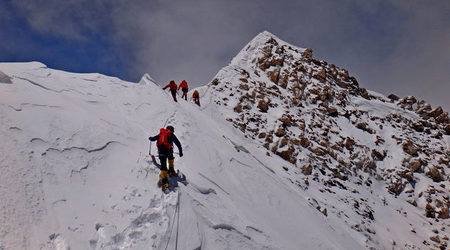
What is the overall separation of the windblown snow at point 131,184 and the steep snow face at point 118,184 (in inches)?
1.4

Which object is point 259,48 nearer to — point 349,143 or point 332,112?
point 332,112

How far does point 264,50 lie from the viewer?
143 feet

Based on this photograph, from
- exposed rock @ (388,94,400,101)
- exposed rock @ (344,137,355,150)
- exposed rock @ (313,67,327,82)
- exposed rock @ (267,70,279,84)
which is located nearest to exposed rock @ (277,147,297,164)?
exposed rock @ (344,137,355,150)

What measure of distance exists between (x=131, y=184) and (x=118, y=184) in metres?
0.37

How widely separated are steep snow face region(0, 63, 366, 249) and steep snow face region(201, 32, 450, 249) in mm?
6551

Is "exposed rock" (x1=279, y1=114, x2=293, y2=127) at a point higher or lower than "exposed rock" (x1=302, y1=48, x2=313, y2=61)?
lower

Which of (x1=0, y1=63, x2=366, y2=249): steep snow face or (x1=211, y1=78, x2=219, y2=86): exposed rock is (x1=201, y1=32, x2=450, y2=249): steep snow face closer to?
(x1=211, y1=78, x2=219, y2=86): exposed rock

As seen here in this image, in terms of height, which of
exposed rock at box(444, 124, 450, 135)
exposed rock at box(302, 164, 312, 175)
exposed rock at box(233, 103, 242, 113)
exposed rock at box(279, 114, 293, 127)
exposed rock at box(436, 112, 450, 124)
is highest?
exposed rock at box(436, 112, 450, 124)

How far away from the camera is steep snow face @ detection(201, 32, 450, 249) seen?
95.8ft

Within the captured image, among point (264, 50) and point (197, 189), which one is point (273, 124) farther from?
point (197, 189)

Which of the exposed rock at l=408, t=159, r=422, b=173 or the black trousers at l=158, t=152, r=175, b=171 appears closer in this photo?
the black trousers at l=158, t=152, r=175, b=171

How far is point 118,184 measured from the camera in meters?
13.6

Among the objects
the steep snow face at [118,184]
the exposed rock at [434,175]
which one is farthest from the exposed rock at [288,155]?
the exposed rock at [434,175]

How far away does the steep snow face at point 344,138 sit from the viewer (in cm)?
2920
